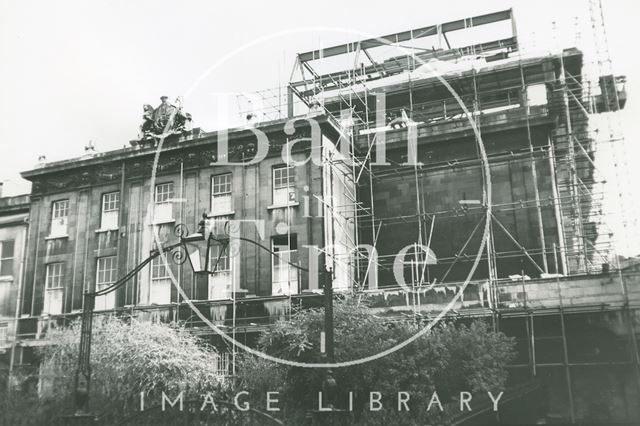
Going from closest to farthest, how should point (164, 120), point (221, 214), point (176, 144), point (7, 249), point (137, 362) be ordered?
point (137, 362) < point (221, 214) < point (176, 144) < point (164, 120) < point (7, 249)

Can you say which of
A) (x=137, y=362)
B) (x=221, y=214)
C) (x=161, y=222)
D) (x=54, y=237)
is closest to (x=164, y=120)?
(x=161, y=222)

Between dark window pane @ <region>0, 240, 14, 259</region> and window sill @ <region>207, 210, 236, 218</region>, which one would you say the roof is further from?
dark window pane @ <region>0, 240, 14, 259</region>

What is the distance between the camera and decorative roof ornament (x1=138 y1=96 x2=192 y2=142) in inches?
1244

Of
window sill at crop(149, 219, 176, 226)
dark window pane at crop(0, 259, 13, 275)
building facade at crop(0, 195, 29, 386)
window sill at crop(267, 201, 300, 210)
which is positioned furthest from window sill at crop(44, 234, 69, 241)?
window sill at crop(267, 201, 300, 210)

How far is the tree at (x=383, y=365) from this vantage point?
1861 centimetres

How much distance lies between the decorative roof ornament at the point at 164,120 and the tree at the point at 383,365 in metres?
13.3

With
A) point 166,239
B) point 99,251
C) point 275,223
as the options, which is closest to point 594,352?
point 275,223

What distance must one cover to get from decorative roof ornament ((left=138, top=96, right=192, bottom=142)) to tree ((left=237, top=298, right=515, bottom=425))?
13.3 metres

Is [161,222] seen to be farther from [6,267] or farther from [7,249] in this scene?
[7,249]

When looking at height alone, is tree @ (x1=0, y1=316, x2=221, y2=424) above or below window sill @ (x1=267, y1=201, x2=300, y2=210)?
below

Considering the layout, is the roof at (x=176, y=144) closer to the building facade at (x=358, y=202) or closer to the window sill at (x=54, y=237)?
the building facade at (x=358, y=202)

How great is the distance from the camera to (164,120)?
32.1 meters

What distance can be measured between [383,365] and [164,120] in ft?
57.1

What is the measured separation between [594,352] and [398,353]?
308 inches
